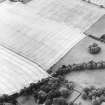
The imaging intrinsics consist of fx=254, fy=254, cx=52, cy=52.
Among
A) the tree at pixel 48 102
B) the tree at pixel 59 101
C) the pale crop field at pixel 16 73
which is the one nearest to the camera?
A: the tree at pixel 59 101

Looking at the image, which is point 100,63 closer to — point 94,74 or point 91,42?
point 94,74

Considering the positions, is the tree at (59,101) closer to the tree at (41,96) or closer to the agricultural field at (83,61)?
the tree at (41,96)

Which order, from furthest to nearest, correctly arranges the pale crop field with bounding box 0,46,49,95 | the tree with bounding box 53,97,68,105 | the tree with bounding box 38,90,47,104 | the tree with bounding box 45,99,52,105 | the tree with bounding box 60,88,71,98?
the pale crop field with bounding box 0,46,49,95, the tree with bounding box 60,88,71,98, the tree with bounding box 38,90,47,104, the tree with bounding box 45,99,52,105, the tree with bounding box 53,97,68,105

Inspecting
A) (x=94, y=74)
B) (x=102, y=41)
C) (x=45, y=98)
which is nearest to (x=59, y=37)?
(x=102, y=41)

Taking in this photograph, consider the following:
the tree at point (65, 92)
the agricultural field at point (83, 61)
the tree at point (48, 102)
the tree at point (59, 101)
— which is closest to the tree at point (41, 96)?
the tree at point (48, 102)

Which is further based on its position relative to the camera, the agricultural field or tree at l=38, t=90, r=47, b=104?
the agricultural field

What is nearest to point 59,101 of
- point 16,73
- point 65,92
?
point 65,92

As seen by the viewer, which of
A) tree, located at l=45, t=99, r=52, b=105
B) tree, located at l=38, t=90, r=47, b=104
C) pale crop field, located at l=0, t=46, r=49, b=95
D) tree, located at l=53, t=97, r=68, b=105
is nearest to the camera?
tree, located at l=53, t=97, r=68, b=105

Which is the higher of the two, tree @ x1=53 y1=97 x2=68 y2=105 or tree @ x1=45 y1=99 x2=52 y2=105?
tree @ x1=53 y1=97 x2=68 y2=105

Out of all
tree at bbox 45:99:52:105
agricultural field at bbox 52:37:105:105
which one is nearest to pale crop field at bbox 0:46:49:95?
agricultural field at bbox 52:37:105:105

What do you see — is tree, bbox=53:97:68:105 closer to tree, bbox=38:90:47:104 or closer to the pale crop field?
tree, bbox=38:90:47:104

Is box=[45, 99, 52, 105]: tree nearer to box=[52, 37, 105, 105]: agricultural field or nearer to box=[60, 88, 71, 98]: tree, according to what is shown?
box=[60, 88, 71, 98]: tree
